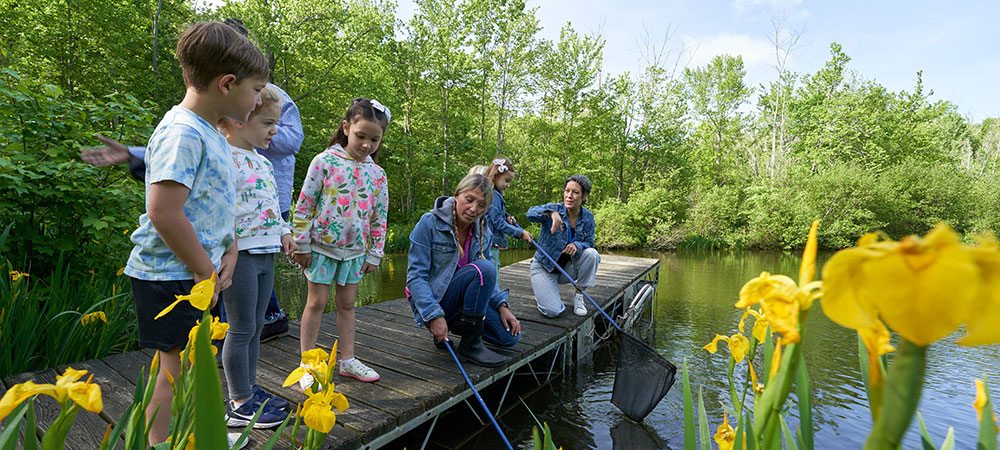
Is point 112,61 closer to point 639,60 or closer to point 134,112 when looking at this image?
point 134,112

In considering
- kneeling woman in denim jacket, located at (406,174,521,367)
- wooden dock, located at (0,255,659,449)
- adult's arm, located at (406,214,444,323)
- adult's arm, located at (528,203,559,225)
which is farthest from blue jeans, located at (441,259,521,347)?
adult's arm, located at (528,203,559,225)

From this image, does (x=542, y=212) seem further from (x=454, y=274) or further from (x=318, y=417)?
(x=318, y=417)

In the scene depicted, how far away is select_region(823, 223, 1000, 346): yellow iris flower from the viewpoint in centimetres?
34

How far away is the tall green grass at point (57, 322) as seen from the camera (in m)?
2.45

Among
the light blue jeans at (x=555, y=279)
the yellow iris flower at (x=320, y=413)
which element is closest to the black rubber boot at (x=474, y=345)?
the light blue jeans at (x=555, y=279)

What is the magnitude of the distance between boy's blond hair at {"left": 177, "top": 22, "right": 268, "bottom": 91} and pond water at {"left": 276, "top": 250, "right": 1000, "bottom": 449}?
247cm

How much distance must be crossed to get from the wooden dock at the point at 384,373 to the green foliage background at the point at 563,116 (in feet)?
30.5

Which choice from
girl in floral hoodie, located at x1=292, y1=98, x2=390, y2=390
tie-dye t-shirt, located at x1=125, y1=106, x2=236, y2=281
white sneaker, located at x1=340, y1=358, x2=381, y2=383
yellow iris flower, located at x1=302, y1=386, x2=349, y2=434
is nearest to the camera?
yellow iris flower, located at x1=302, y1=386, x2=349, y2=434

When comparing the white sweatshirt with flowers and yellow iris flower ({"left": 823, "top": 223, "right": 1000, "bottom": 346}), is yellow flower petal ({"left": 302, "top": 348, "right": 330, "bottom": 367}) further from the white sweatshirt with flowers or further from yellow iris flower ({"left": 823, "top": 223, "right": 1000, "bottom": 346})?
the white sweatshirt with flowers

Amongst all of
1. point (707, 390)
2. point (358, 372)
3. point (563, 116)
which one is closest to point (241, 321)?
point (358, 372)

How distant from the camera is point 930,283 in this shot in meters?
0.34

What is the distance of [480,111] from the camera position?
20453mm

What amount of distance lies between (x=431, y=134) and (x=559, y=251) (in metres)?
16.4

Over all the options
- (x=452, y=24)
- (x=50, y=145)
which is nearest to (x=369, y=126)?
(x=50, y=145)
